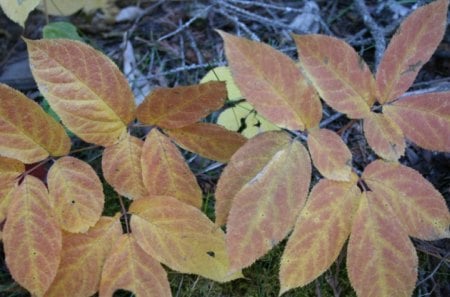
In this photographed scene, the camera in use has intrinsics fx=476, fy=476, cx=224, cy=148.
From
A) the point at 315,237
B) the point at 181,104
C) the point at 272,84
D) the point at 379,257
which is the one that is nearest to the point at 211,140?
the point at 181,104

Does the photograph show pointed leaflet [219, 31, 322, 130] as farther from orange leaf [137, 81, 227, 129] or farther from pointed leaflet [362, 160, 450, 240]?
pointed leaflet [362, 160, 450, 240]

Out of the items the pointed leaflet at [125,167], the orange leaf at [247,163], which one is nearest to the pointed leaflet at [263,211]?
the orange leaf at [247,163]

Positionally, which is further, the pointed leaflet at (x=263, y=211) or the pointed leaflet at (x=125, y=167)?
the pointed leaflet at (x=125, y=167)

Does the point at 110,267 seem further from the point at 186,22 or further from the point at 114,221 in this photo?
the point at 186,22

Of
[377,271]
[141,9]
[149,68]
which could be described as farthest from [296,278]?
[141,9]

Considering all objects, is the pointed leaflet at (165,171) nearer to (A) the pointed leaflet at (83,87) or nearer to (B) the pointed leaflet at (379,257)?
(A) the pointed leaflet at (83,87)
